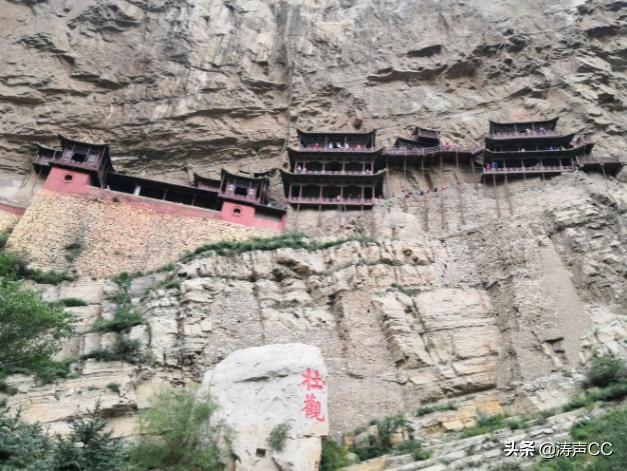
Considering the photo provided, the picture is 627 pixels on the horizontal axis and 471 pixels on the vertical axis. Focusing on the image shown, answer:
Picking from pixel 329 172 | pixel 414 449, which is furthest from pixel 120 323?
pixel 329 172

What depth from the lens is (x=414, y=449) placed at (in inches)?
574

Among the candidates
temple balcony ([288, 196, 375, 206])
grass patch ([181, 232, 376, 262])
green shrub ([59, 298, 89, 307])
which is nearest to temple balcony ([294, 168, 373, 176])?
temple balcony ([288, 196, 375, 206])

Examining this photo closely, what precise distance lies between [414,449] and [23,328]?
392 inches

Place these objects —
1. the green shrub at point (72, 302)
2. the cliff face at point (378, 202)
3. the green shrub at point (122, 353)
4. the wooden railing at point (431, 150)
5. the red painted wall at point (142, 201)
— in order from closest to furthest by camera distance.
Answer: the green shrub at point (122, 353) → the cliff face at point (378, 202) → the green shrub at point (72, 302) → the red painted wall at point (142, 201) → the wooden railing at point (431, 150)

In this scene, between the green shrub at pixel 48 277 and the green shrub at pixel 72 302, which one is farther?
the green shrub at pixel 48 277

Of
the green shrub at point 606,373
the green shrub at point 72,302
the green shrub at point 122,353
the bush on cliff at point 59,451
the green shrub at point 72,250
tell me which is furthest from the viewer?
the green shrub at point 72,250

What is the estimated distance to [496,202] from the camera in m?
26.7

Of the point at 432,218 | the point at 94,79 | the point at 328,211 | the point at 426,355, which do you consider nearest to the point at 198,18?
the point at 94,79

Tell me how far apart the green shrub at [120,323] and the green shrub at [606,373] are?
13.4 meters

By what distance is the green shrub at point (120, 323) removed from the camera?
60.3ft

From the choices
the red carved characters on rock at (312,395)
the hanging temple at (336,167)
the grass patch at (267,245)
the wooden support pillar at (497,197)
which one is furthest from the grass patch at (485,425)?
the hanging temple at (336,167)

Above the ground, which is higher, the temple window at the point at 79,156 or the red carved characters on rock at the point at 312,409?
the temple window at the point at 79,156

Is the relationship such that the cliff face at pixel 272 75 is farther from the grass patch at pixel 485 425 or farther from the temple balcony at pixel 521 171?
the grass patch at pixel 485 425

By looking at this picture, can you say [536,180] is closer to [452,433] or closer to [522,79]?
[522,79]
